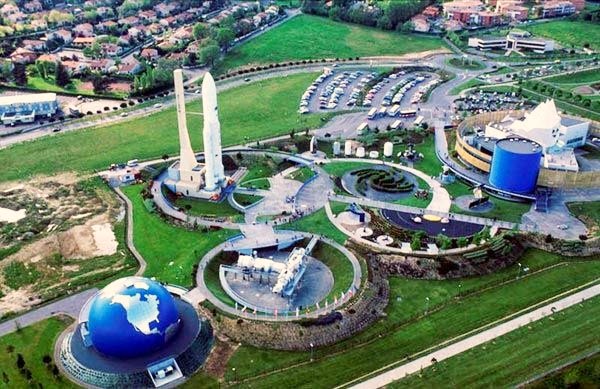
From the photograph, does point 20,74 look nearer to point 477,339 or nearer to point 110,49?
point 110,49

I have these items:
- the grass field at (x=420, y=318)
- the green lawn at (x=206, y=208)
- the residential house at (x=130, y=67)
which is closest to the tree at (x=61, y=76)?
the residential house at (x=130, y=67)

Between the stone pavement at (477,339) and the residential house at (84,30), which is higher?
the residential house at (84,30)

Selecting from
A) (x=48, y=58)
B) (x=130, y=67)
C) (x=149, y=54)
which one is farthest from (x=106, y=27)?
(x=130, y=67)

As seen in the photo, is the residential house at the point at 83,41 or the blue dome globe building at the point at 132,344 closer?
the blue dome globe building at the point at 132,344

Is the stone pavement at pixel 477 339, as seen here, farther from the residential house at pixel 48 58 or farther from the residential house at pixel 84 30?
the residential house at pixel 84 30

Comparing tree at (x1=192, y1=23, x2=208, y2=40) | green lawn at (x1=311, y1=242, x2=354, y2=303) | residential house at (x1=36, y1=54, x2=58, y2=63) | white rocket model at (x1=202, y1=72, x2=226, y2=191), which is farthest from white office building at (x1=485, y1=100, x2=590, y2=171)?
residential house at (x1=36, y1=54, x2=58, y2=63)
